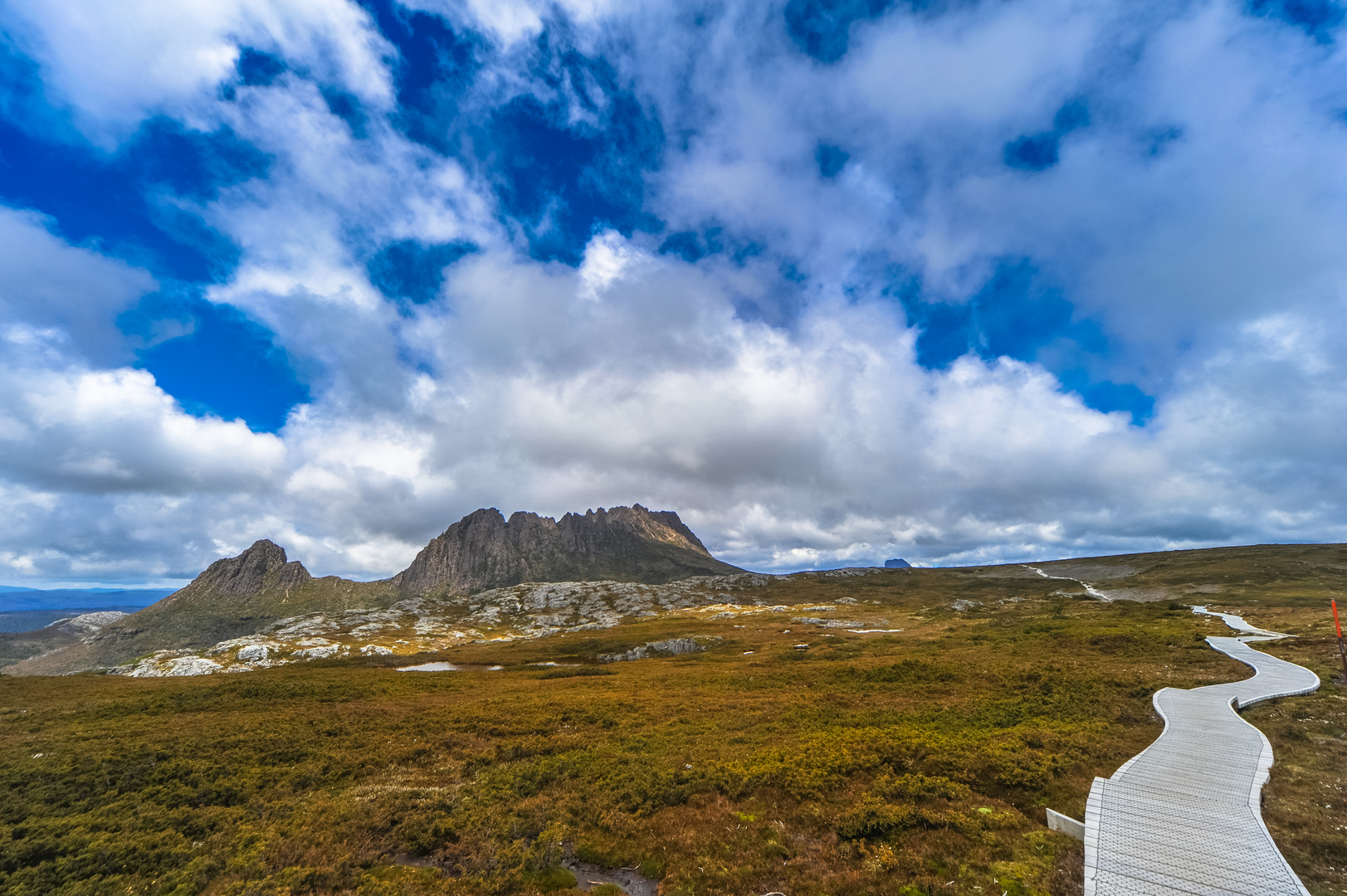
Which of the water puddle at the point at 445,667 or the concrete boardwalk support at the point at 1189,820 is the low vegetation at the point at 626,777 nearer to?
the concrete boardwalk support at the point at 1189,820

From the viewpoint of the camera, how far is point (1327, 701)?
26.8m

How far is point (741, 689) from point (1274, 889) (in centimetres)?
3660

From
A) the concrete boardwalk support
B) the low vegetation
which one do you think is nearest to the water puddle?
the low vegetation

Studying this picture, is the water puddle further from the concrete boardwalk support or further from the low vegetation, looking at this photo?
the concrete boardwalk support

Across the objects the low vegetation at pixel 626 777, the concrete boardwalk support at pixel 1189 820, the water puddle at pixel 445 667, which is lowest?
the water puddle at pixel 445 667

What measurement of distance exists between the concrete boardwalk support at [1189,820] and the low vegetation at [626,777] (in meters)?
0.88

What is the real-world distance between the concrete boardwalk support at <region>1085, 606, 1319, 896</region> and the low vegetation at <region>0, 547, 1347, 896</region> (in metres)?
0.88

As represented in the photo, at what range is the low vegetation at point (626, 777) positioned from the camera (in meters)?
17.0

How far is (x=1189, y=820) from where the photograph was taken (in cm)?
1531

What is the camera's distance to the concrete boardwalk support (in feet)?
41.5

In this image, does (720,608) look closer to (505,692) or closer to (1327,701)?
(505,692)

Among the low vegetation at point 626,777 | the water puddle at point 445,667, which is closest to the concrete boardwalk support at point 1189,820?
the low vegetation at point 626,777

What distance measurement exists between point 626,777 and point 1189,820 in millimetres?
21468

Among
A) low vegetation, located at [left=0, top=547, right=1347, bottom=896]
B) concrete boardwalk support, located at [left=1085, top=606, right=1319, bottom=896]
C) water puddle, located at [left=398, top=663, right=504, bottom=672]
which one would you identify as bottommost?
water puddle, located at [left=398, top=663, right=504, bottom=672]
